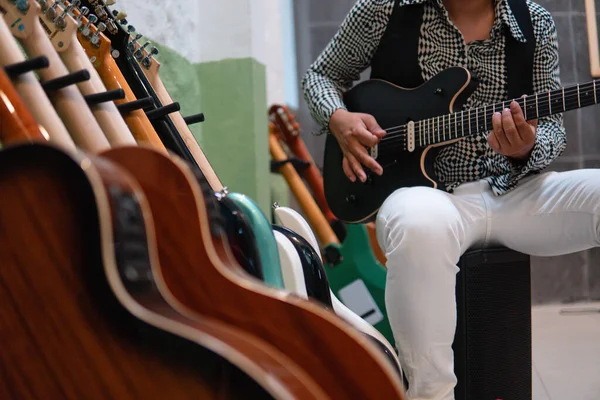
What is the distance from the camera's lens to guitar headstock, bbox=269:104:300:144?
2.50 meters

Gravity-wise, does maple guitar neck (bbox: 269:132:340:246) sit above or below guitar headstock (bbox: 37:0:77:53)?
below

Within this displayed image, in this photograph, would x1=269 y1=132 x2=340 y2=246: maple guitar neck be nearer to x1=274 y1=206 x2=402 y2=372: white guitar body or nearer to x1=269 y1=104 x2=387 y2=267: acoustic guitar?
x1=269 y1=104 x2=387 y2=267: acoustic guitar

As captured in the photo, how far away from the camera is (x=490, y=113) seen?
1.27 metres

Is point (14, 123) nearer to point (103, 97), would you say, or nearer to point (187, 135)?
point (103, 97)

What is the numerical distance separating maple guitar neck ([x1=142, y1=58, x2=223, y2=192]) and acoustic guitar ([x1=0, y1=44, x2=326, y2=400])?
0.40 meters


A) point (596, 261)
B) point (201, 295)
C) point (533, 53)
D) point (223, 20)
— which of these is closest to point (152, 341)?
point (201, 295)

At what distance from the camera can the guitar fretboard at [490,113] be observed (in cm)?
121

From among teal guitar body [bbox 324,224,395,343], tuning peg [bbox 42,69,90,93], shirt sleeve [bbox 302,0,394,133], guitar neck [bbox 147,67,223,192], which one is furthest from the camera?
teal guitar body [bbox 324,224,395,343]

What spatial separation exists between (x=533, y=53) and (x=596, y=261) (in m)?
1.70

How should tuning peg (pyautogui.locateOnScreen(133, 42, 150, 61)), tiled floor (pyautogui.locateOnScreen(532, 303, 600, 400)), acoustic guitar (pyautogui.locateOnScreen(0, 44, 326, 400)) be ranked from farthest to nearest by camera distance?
tiled floor (pyautogui.locateOnScreen(532, 303, 600, 400)) → tuning peg (pyautogui.locateOnScreen(133, 42, 150, 61)) → acoustic guitar (pyautogui.locateOnScreen(0, 44, 326, 400))

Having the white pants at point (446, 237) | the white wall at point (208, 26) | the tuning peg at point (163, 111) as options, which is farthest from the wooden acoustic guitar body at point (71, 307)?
the white wall at point (208, 26)

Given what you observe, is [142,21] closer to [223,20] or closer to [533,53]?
[223,20]

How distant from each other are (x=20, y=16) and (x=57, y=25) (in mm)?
62

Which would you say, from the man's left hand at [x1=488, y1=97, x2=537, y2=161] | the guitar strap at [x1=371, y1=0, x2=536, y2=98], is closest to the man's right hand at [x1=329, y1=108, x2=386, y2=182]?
the guitar strap at [x1=371, y1=0, x2=536, y2=98]
